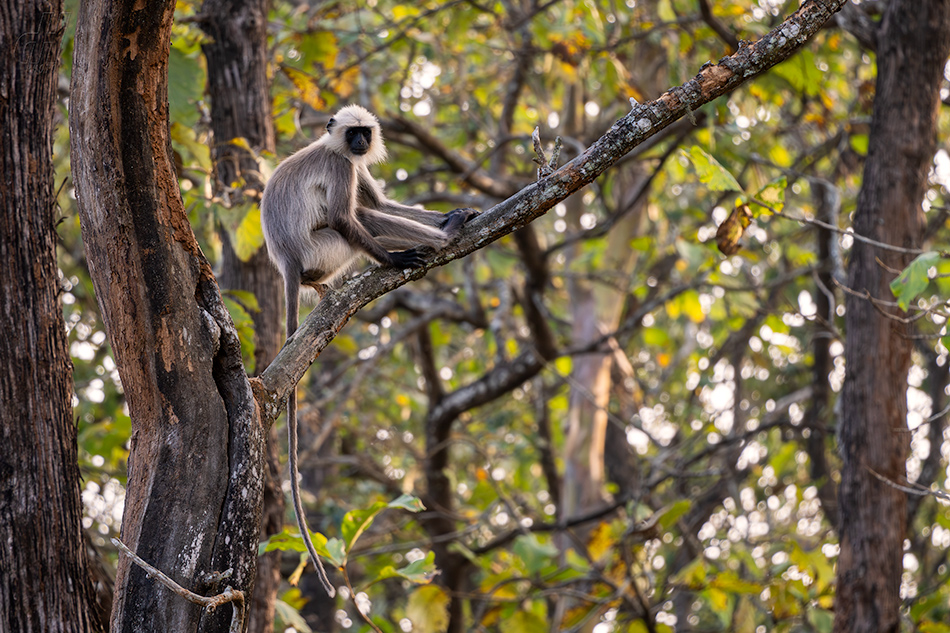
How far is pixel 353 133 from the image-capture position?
4.06m

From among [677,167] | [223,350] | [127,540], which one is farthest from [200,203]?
[677,167]

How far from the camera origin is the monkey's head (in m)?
4.01

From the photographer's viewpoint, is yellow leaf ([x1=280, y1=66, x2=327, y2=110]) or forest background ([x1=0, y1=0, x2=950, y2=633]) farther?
yellow leaf ([x1=280, y1=66, x2=327, y2=110])

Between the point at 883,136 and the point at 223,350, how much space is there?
11.9ft

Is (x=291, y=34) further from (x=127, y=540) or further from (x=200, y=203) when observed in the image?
(x=127, y=540)

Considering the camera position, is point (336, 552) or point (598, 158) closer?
point (598, 158)

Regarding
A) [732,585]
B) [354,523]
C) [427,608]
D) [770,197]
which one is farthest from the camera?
[427,608]

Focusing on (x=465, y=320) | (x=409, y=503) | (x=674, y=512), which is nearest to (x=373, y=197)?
(x=409, y=503)

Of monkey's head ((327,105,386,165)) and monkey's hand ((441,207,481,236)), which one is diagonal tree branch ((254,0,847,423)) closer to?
monkey's hand ((441,207,481,236))

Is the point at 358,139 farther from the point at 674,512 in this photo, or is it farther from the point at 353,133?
the point at 674,512

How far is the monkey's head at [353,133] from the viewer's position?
4.01 meters

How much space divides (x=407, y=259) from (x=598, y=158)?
2.69 feet

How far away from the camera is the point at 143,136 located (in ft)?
6.90

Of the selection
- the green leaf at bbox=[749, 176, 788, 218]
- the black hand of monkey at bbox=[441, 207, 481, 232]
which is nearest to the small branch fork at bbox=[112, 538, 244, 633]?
the black hand of monkey at bbox=[441, 207, 481, 232]
